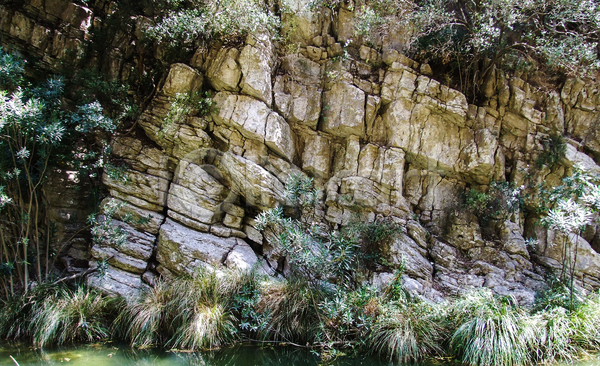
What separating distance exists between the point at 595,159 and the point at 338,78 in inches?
283

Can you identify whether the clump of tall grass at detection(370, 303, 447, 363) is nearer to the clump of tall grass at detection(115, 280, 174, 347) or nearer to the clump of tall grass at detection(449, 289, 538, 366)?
the clump of tall grass at detection(449, 289, 538, 366)

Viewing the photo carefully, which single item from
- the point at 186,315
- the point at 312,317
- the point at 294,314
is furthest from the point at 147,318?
the point at 312,317

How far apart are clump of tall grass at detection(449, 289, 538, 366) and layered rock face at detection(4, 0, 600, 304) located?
5.87 ft

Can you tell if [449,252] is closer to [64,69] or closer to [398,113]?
[398,113]

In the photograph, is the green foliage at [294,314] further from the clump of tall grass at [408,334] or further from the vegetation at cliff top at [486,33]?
the vegetation at cliff top at [486,33]

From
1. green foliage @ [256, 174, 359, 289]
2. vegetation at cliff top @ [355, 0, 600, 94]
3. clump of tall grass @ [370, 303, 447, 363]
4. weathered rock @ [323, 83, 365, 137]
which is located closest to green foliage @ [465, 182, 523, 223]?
vegetation at cliff top @ [355, 0, 600, 94]

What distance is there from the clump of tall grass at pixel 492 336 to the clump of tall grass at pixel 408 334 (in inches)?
10.7

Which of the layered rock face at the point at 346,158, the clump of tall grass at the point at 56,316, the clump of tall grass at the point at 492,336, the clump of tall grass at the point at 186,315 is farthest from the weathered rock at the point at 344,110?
the clump of tall grass at the point at 56,316

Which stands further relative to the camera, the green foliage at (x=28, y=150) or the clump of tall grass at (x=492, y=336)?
the green foliage at (x=28, y=150)

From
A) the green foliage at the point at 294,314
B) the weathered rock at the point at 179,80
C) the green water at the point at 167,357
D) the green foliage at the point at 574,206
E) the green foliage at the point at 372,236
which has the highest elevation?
the weathered rock at the point at 179,80

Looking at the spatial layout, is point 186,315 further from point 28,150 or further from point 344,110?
point 344,110

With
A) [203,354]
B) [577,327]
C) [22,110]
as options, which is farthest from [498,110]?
[22,110]

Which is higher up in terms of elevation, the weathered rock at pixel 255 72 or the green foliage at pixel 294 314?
the weathered rock at pixel 255 72

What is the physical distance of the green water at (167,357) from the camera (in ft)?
16.8
